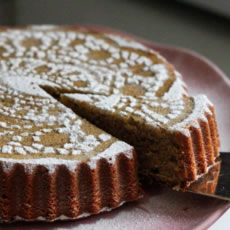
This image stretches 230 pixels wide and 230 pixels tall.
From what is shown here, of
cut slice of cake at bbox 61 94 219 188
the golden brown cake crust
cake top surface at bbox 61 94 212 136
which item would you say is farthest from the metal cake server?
the golden brown cake crust

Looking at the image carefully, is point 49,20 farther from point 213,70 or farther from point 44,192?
point 44,192

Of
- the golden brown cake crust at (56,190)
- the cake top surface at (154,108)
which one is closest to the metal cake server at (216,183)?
the cake top surface at (154,108)

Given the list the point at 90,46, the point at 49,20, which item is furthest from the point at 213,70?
the point at 49,20

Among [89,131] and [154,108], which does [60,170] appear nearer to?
[89,131]

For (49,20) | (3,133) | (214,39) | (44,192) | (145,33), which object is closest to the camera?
(44,192)

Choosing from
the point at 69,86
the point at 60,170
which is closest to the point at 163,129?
the point at 60,170

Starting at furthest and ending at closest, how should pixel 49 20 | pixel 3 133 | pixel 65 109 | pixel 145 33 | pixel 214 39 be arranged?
pixel 49 20 < pixel 145 33 < pixel 214 39 < pixel 65 109 < pixel 3 133
